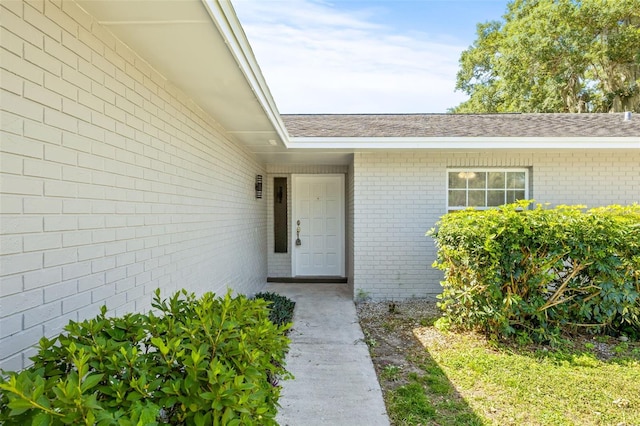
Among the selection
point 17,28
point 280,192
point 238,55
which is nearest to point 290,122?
point 280,192

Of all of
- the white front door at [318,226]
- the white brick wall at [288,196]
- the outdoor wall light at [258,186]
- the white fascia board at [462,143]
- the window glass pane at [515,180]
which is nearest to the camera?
the white fascia board at [462,143]

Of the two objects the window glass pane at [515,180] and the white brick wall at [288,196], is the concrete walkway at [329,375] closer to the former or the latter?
the white brick wall at [288,196]

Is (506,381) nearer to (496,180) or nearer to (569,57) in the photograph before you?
(496,180)

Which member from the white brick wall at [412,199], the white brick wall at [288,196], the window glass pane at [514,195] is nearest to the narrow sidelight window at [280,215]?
the white brick wall at [288,196]

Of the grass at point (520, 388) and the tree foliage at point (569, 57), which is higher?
the tree foliage at point (569, 57)

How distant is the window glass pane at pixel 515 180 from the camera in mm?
6238

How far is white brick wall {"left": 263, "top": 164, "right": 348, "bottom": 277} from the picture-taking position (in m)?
7.79

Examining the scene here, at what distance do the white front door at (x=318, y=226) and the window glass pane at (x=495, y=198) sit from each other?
9.62 feet

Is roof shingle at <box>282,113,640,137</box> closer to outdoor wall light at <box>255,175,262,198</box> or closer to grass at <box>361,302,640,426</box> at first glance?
outdoor wall light at <box>255,175,262,198</box>

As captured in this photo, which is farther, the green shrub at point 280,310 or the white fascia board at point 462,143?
the white fascia board at point 462,143

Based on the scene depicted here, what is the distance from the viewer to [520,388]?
10.1ft

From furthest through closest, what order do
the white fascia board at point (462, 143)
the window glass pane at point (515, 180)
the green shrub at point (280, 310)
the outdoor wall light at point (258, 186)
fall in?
the outdoor wall light at point (258, 186)
the window glass pane at point (515, 180)
the white fascia board at point (462, 143)
the green shrub at point (280, 310)

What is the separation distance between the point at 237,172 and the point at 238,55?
3159mm

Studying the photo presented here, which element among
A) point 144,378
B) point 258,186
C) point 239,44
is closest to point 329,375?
point 144,378
